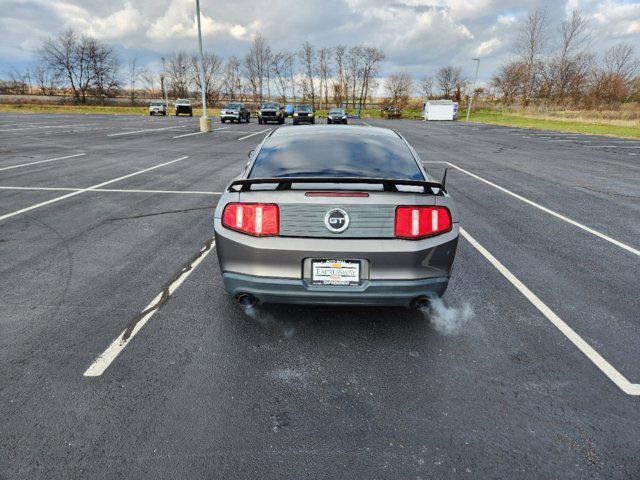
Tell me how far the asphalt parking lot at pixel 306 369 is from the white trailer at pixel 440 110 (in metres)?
54.1

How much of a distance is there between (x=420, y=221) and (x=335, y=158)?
1.11m

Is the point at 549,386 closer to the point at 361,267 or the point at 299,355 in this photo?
the point at 361,267

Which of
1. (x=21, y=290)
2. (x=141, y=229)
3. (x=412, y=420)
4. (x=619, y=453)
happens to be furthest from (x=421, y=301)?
(x=141, y=229)

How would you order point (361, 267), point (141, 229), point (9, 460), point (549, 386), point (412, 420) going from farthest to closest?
point (141, 229) < point (361, 267) < point (549, 386) < point (412, 420) < point (9, 460)

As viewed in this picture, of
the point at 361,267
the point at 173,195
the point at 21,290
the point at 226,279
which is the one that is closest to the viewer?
the point at 361,267

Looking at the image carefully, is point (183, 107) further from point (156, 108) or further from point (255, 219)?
point (255, 219)

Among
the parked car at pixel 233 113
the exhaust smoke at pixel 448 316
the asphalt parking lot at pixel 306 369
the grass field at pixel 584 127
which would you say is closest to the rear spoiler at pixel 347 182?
the exhaust smoke at pixel 448 316

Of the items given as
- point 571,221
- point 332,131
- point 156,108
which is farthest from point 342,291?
point 156,108

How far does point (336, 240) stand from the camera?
2822 millimetres

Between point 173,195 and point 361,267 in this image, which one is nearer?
point 361,267

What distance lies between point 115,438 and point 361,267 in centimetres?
183

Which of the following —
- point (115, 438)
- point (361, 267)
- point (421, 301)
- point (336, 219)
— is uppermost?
point (336, 219)

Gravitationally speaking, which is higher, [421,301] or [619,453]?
[421,301]

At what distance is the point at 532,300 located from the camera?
12.6ft
